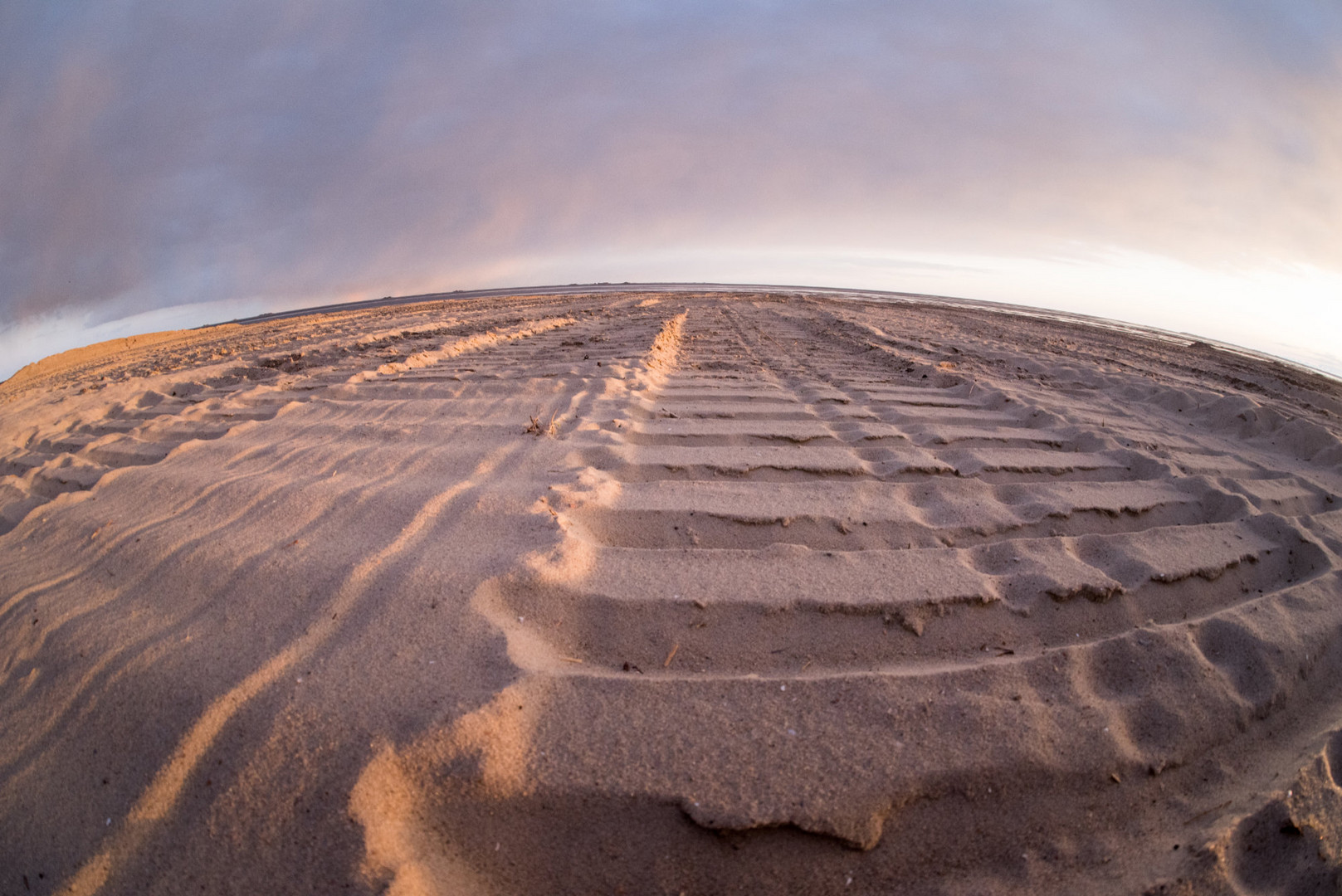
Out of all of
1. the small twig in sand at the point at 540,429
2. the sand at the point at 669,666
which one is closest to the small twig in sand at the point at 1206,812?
the sand at the point at 669,666

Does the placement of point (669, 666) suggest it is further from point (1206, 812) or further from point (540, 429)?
point (540, 429)

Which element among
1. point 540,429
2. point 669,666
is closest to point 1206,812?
point 669,666

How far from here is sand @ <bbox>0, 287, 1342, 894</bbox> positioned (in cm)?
122

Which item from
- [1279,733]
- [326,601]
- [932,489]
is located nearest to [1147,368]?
[932,489]

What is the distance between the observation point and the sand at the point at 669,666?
1.22m

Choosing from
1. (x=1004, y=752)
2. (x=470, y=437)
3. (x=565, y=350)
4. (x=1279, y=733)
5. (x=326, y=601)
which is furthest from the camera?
(x=565, y=350)

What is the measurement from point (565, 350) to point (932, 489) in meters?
4.43

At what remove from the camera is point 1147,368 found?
22.9ft

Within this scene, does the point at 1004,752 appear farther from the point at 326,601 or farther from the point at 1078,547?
the point at 326,601

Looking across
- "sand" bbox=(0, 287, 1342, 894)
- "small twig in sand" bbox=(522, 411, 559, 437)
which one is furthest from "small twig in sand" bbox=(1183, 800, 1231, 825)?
"small twig in sand" bbox=(522, 411, 559, 437)

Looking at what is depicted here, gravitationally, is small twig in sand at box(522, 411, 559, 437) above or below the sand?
above

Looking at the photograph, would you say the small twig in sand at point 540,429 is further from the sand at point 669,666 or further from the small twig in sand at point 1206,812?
the small twig in sand at point 1206,812

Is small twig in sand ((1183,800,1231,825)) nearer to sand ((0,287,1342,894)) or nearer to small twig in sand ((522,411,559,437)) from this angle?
sand ((0,287,1342,894))

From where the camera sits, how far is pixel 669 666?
1605 mm
